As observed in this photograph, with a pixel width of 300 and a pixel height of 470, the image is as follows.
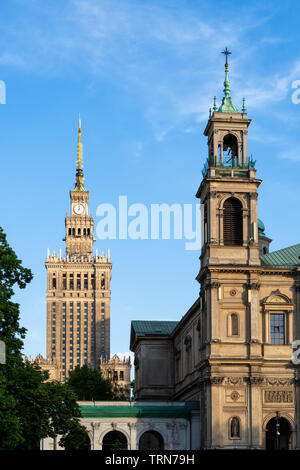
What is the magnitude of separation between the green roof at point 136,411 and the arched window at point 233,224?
17059 millimetres

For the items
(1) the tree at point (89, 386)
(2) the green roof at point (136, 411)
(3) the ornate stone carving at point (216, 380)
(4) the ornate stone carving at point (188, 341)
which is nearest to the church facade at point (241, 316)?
(3) the ornate stone carving at point (216, 380)

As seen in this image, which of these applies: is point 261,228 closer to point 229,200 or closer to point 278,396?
point 229,200

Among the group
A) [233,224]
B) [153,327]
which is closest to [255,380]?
[233,224]

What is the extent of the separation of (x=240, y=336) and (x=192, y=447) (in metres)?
13.0

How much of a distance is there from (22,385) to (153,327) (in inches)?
2630

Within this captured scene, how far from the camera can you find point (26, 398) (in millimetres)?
50719

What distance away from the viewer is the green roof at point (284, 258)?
257 ft

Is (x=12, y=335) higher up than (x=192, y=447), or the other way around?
(x=12, y=335)

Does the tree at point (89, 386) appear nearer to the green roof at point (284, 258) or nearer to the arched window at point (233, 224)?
the green roof at point (284, 258)

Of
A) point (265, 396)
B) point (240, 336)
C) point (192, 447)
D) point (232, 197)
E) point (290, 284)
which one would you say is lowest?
point (192, 447)
